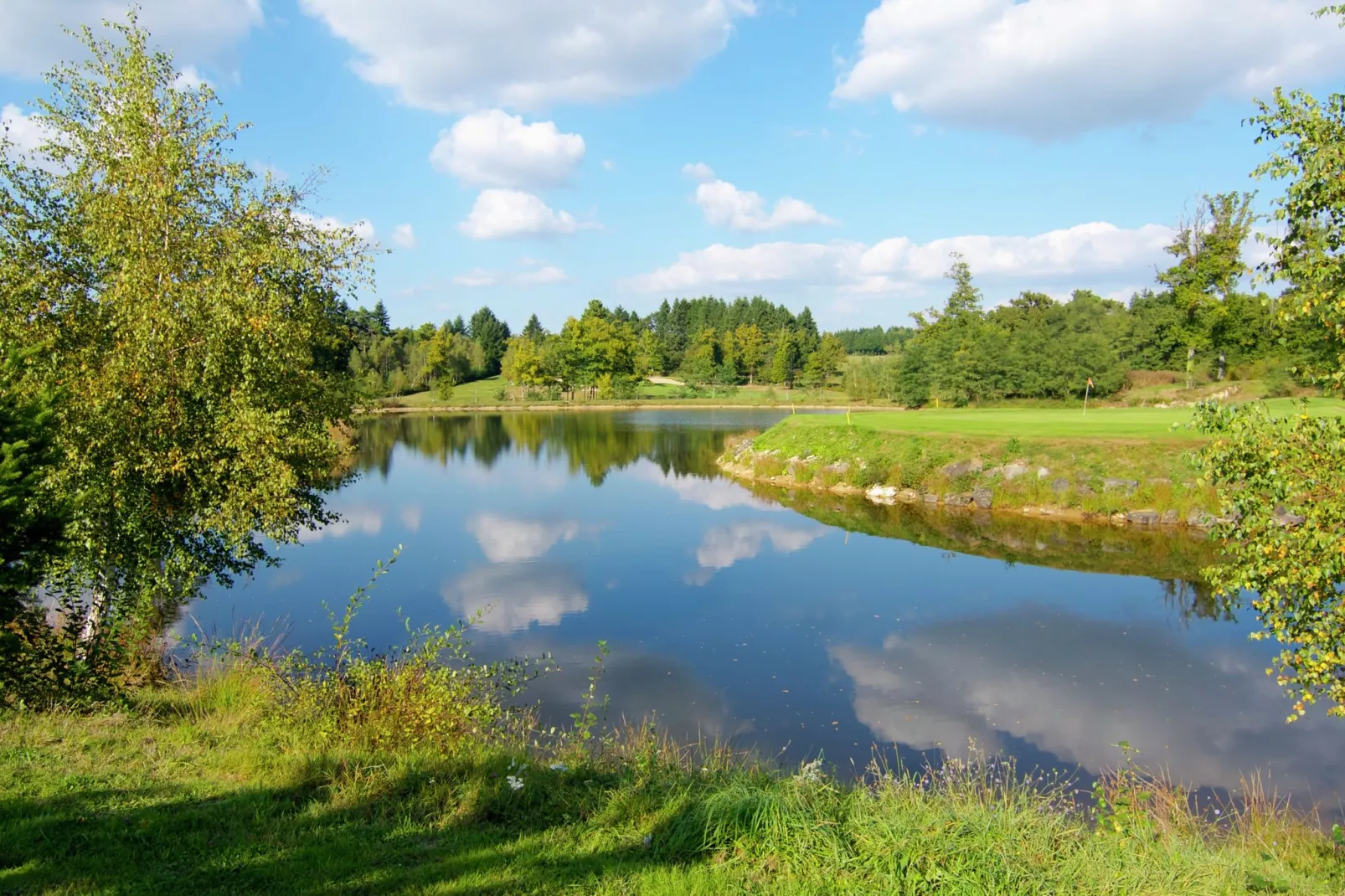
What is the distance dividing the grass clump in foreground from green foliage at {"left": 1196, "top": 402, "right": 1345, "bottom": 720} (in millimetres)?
1691

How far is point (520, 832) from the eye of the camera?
225 inches

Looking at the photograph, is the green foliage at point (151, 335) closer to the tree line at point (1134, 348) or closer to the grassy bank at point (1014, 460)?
the grassy bank at point (1014, 460)

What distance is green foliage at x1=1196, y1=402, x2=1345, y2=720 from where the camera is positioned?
6375 millimetres

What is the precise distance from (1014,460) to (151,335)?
26.8 metres

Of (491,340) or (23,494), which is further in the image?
(491,340)

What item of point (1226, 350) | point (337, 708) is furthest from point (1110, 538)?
point (1226, 350)

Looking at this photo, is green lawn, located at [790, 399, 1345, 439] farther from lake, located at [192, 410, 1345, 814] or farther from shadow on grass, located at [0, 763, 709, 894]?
shadow on grass, located at [0, 763, 709, 894]

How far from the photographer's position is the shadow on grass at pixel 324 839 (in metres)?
4.86

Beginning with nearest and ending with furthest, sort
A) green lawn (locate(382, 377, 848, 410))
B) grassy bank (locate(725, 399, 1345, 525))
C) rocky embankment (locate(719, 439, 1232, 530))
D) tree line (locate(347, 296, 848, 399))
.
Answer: rocky embankment (locate(719, 439, 1232, 530)), grassy bank (locate(725, 399, 1345, 525)), green lawn (locate(382, 377, 848, 410)), tree line (locate(347, 296, 848, 399))

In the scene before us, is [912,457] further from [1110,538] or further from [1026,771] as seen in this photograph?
[1026,771]

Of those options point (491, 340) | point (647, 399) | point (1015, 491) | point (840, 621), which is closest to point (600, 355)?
point (647, 399)

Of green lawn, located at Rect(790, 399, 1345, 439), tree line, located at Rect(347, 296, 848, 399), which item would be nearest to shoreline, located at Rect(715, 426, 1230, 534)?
green lawn, located at Rect(790, 399, 1345, 439)

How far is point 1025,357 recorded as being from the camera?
55.8m

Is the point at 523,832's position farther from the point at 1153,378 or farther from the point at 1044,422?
the point at 1153,378
